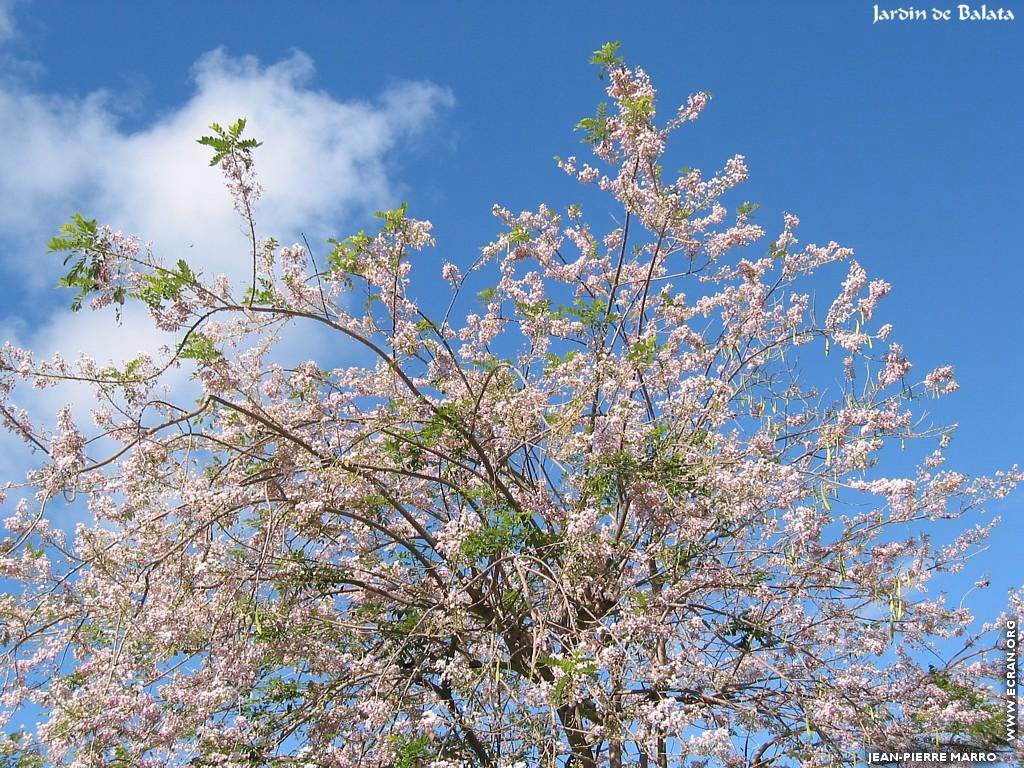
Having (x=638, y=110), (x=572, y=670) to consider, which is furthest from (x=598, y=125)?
(x=572, y=670)

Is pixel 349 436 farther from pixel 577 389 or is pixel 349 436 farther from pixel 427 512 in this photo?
pixel 577 389

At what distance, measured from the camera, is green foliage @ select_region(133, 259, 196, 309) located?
4.94m

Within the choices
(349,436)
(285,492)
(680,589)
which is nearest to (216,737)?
(285,492)

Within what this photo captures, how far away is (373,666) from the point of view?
5926 mm

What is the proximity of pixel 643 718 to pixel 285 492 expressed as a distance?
282 centimetres

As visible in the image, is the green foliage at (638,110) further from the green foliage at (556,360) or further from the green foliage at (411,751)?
the green foliage at (411,751)

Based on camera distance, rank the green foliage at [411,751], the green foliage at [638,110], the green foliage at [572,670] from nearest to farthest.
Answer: the green foliage at [572,670], the green foliage at [411,751], the green foliage at [638,110]

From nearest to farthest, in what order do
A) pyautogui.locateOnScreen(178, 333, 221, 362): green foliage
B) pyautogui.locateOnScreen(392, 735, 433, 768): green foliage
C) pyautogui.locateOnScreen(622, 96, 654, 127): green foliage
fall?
pyautogui.locateOnScreen(392, 735, 433, 768): green foliage → pyautogui.locateOnScreen(178, 333, 221, 362): green foliage → pyautogui.locateOnScreen(622, 96, 654, 127): green foliage

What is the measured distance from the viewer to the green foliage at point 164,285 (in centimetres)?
494

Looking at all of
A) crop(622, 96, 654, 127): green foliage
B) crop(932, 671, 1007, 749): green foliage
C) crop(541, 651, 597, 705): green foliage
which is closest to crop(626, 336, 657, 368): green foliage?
crop(622, 96, 654, 127): green foliage

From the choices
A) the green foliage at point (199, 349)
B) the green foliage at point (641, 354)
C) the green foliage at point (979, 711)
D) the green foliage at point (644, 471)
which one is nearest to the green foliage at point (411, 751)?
the green foliage at point (644, 471)

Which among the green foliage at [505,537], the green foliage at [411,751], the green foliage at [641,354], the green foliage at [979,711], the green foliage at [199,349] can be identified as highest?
the green foliage at [641,354]

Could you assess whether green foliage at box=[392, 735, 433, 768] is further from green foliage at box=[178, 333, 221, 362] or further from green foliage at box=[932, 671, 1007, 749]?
green foliage at box=[932, 671, 1007, 749]

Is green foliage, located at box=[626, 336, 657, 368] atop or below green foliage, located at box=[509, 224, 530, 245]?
below
